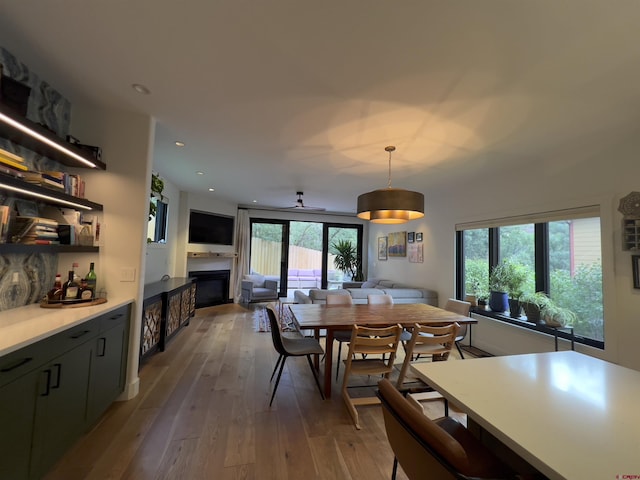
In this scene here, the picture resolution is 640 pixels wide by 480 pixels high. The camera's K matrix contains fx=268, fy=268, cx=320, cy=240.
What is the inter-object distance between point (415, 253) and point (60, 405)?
5.39 m

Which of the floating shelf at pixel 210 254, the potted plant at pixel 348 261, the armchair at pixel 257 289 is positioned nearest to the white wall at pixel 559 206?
the potted plant at pixel 348 261

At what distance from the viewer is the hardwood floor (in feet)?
5.46

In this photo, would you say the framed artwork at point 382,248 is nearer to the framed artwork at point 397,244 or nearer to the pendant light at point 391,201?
the framed artwork at point 397,244

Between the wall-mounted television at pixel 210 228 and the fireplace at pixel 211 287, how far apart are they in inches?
29.8

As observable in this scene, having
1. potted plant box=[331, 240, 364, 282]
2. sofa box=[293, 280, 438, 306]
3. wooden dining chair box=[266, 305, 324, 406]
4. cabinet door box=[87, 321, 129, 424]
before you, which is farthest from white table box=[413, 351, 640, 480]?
potted plant box=[331, 240, 364, 282]

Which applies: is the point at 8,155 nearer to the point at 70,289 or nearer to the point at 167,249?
the point at 70,289

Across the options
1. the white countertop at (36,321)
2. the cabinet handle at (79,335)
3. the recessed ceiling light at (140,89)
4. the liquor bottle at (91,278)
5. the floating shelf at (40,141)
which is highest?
the recessed ceiling light at (140,89)

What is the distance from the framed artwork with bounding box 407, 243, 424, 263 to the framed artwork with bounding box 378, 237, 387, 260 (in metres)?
1.03

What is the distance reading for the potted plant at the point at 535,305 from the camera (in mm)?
3141

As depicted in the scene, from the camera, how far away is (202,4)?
52.7 inches

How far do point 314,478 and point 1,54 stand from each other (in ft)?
10.7

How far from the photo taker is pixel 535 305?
3178 mm

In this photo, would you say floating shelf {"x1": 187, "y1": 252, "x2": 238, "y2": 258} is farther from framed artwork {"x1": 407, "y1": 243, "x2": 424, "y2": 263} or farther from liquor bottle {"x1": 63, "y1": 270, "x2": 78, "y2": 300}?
framed artwork {"x1": 407, "y1": 243, "x2": 424, "y2": 263}

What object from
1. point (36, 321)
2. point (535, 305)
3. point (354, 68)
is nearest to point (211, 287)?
point (36, 321)
